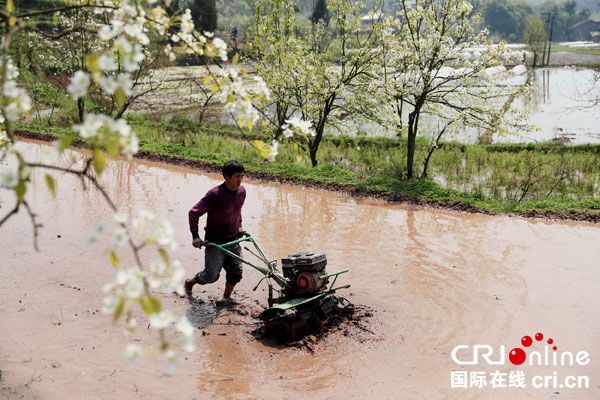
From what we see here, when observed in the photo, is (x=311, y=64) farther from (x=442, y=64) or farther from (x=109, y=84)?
(x=109, y=84)

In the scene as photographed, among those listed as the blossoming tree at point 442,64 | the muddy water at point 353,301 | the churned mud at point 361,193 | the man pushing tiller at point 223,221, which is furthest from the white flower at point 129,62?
the blossoming tree at point 442,64

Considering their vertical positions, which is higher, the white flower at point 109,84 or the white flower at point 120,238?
the white flower at point 109,84

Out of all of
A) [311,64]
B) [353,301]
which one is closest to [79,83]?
[353,301]

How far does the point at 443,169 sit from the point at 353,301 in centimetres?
801

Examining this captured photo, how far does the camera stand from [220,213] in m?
6.34

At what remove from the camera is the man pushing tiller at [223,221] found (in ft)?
20.4

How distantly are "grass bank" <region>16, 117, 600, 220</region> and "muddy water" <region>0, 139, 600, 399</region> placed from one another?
902mm

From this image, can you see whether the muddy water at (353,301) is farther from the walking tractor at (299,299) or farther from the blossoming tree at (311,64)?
the blossoming tree at (311,64)

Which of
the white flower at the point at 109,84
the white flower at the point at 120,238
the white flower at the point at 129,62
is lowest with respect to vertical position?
the white flower at the point at 120,238

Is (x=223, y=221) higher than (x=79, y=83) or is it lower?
lower

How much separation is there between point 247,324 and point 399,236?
4.18 meters

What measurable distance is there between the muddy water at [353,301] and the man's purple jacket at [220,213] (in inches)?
35.8

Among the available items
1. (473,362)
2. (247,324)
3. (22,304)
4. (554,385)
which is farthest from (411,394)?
(22,304)

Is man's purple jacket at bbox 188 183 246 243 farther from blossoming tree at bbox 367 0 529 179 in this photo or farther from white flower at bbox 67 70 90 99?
blossoming tree at bbox 367 0 529 179
